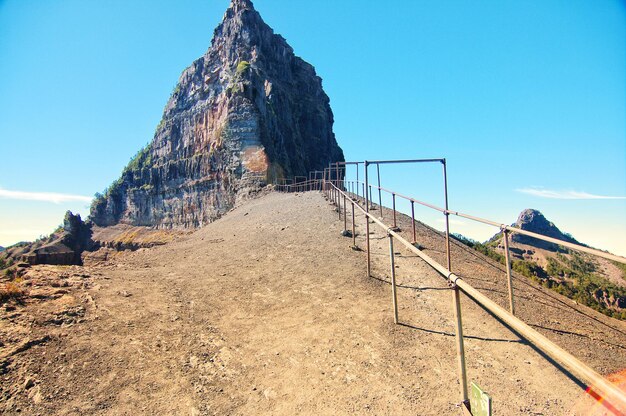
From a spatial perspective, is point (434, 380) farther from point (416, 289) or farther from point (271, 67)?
point (271, 67)

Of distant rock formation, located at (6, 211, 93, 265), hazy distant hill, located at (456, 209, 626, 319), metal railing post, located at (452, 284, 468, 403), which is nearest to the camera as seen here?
metal railing post, located at (452, 284, 468, 403)

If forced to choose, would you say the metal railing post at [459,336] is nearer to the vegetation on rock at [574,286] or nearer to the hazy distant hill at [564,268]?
the hazy distant hill at [564,268]

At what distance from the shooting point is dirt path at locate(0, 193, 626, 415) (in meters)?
4.00

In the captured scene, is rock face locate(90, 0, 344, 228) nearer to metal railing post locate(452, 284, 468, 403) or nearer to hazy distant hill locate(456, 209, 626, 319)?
hazy distant hill locate(456, 209, 626, 319)

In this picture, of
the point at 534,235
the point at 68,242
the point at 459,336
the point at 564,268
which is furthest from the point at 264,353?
the point at 68,242

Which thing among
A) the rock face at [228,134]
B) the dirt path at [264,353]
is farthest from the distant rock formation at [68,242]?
the dirt path at [264,353]

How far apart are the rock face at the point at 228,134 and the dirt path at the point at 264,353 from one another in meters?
35.1

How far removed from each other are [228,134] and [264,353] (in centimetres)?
4460

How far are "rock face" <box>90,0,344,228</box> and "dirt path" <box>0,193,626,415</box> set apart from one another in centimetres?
3507

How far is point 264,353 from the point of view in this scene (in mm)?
5211

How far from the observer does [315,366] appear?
4.78m

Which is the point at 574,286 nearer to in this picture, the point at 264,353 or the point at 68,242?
the point at 264,353

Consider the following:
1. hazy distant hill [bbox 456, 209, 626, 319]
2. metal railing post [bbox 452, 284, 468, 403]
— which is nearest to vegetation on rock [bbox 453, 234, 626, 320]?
hazy distant hill [bbox 456, 209, 626, 319]

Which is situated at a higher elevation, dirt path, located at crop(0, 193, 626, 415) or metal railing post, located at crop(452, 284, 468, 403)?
metal railing post, located at crop(452, 284, 468, 403)
